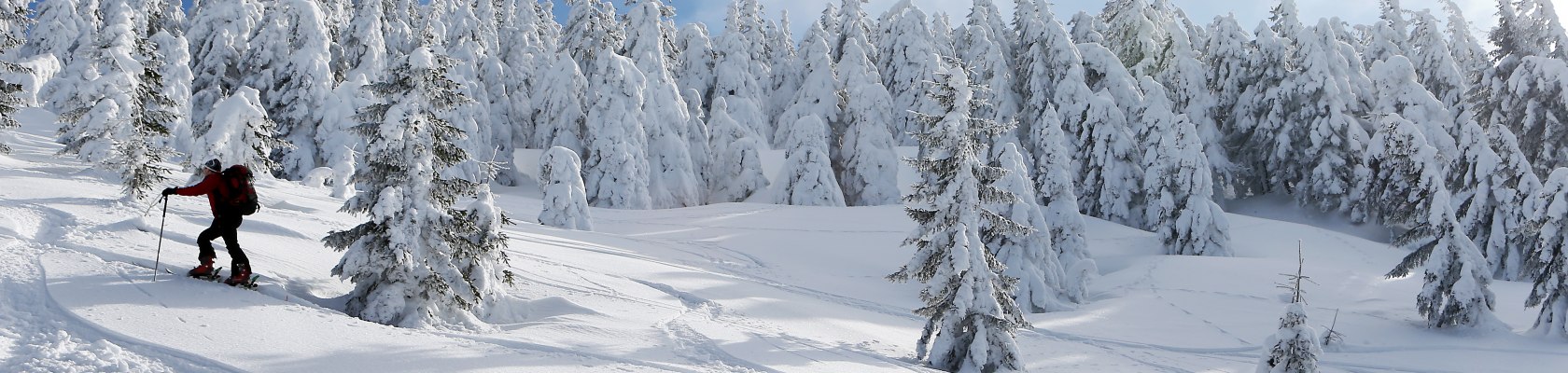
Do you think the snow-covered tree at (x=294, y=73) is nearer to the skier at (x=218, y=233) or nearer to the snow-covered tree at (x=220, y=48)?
the snow-covered tree at (x=220, y=48)

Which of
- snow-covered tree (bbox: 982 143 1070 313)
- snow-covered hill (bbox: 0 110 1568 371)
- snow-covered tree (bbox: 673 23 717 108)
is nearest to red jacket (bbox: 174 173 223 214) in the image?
snow-covered hill (bbox: 0 110 1568 371)

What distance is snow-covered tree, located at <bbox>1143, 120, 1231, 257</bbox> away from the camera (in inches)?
961

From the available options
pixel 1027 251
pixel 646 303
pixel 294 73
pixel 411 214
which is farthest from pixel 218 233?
pixel 294 73

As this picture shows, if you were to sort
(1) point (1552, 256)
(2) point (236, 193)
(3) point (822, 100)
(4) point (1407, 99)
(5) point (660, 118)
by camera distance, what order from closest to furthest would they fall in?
(2) point (236, 193)
(1) point (1552, 256)
(4) point (1407, 99)
(5) point (660, 118)
(3) point (822, 100)

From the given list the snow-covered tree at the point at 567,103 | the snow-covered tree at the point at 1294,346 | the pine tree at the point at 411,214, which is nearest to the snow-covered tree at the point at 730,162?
the snow-covered tree at the point at 567,103

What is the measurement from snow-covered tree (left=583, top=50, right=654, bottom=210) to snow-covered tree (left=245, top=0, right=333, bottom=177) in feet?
29.4

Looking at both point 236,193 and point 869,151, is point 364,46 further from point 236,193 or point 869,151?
point 236,193

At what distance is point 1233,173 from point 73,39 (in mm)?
49646

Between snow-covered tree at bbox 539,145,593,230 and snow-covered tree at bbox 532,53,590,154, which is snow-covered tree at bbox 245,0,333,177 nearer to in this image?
snow-covered tree at bbox 532,53,590,154

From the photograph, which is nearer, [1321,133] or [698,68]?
[1321,133]

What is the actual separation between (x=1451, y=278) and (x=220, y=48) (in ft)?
118

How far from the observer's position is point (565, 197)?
22750 millimetres

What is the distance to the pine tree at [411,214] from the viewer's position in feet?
27.5

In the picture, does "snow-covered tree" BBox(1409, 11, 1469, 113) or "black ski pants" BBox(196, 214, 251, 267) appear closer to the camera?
"black ski pants" BBox(196, 214, 251, 267)
